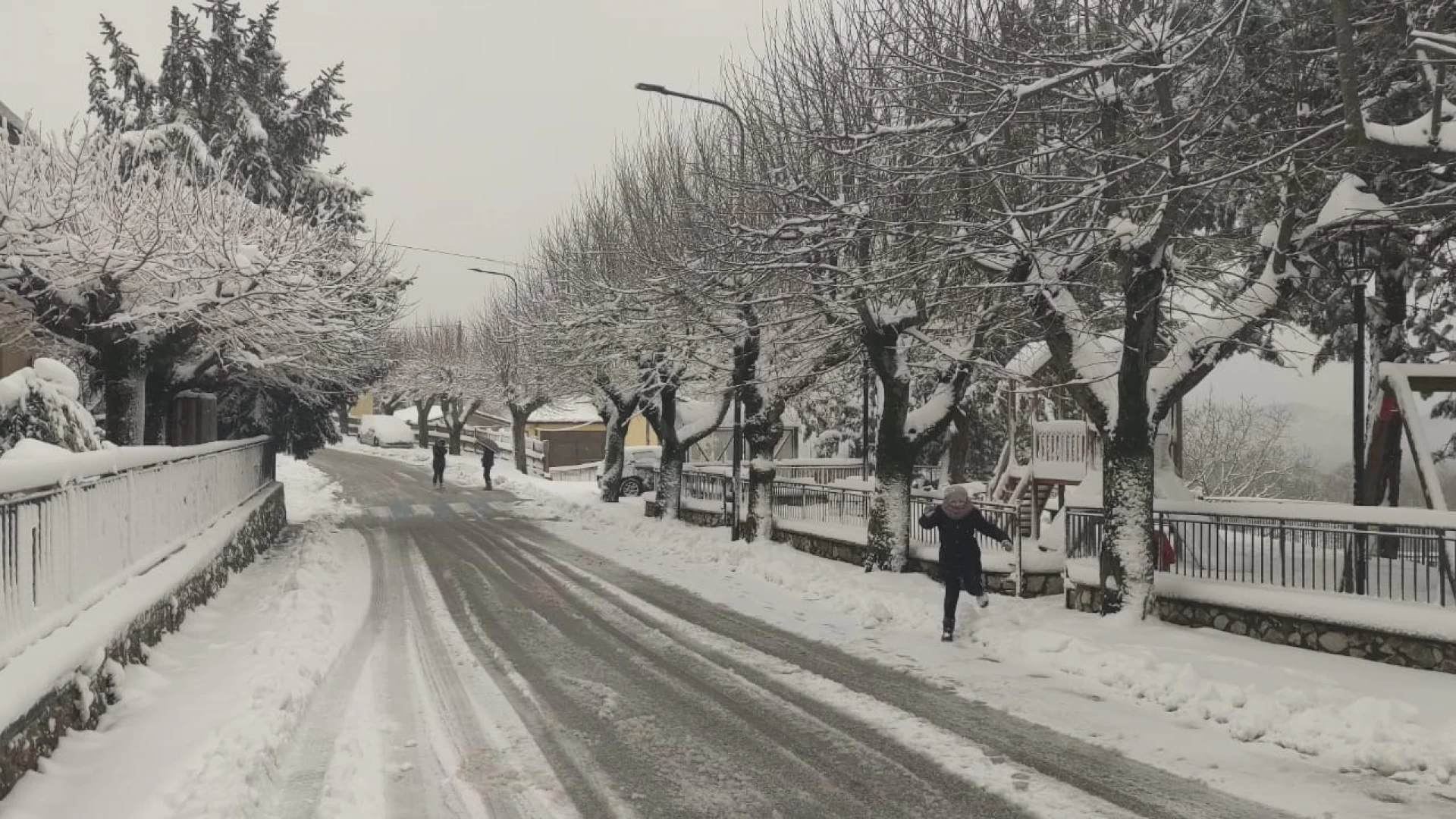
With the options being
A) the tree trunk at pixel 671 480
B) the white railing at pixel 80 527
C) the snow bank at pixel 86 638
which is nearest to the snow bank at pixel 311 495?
the tree trunk at pixel 671 480

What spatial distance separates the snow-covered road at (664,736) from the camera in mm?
5164

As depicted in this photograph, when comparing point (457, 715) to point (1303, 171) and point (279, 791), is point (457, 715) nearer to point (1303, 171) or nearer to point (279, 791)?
point (279, 791)

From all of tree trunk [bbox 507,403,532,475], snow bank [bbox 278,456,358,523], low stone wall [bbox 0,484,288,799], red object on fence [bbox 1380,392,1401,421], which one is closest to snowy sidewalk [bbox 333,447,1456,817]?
red object on fence [bbox 1380,392,1401,421]

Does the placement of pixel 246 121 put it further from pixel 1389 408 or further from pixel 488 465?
pixel 1389 408

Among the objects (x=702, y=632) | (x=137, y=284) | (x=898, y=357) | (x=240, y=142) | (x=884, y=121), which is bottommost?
(x=702, y=632)

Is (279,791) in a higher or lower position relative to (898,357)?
lower

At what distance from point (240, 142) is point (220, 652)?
21.2m

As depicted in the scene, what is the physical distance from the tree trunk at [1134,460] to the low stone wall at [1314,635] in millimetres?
438

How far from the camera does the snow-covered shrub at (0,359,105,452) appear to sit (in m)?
9.28

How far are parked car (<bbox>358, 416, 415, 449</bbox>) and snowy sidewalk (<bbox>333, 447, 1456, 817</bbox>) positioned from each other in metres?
56.9

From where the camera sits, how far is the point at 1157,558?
11719 millimetres

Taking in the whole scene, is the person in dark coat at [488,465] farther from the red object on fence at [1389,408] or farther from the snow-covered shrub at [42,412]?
the red object on fence at [1389,408]

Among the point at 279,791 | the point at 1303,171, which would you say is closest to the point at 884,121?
the point at 1303,171

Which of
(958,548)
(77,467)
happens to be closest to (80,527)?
(77,467)
